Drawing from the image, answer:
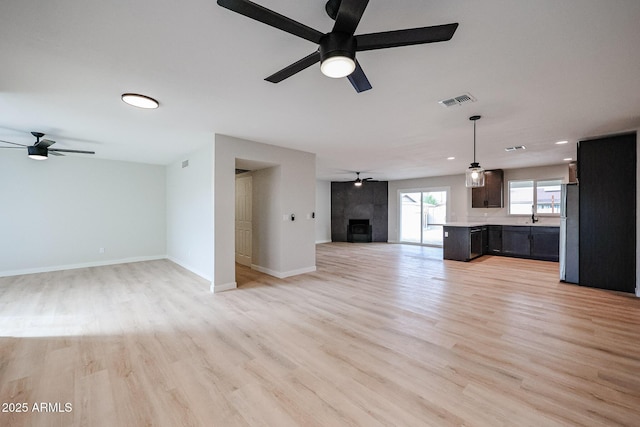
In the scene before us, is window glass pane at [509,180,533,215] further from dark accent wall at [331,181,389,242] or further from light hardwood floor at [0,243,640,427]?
dark accent wall at [331,181,389,242]

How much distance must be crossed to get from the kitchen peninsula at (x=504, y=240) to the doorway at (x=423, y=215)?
80.2 inches

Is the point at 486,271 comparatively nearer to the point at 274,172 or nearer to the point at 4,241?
the point at 274,172

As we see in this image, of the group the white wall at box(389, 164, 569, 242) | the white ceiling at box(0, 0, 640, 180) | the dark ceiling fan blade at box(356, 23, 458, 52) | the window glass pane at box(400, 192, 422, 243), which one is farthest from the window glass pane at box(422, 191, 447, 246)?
the dark ceiling fan blade at box(356, 23, 458, 52)

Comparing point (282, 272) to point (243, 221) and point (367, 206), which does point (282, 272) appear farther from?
point (367, 206)

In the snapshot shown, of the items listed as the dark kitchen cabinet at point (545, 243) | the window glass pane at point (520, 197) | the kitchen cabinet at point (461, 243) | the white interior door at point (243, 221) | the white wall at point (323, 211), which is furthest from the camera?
the white wall at point (323, 211)

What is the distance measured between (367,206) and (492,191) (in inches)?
168

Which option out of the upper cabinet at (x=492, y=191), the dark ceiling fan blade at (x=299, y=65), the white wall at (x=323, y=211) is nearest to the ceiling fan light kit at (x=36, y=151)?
the dark ceiling fan blade at (x=299, y=65)

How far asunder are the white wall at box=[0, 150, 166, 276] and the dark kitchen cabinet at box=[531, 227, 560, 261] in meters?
9.87

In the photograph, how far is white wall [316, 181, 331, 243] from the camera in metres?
10.3

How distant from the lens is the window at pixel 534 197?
275 inches

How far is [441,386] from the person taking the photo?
1.91 metres

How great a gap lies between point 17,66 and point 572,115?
5.94 m

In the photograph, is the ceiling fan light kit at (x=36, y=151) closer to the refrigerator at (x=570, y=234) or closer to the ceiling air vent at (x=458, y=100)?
the ceiling air vent at (x=458, y=100)

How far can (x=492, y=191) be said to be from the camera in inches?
305
